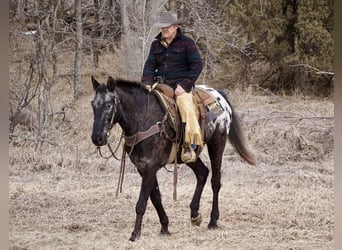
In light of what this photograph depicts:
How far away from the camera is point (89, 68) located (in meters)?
14.9

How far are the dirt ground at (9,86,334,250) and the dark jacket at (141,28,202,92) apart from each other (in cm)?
134

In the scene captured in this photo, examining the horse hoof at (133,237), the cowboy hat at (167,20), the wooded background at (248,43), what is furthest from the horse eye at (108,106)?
the wooded background at (248,43)

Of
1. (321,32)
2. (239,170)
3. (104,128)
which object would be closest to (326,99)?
(321,32)

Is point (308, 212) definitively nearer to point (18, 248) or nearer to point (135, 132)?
point (135, 132)

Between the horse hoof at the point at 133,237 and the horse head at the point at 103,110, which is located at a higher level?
the horse head at the point at 103,110

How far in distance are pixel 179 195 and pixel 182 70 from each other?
2.21 meters

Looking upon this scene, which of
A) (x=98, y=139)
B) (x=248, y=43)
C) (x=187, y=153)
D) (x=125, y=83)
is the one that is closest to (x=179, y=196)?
(x=187, y=153)

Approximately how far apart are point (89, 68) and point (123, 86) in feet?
33.9

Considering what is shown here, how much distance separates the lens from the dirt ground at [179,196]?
5031mm

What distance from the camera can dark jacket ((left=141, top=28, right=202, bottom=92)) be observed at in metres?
4.93

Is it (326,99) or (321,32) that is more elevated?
(321,32)

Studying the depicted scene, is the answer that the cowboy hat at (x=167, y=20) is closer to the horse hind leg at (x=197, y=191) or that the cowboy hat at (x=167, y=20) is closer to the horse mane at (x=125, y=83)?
the horse mane at (x=125, y=83)

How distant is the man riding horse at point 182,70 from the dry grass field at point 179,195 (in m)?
0.89

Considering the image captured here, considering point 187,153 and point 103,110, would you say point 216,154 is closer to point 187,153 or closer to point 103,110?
point 187,153
